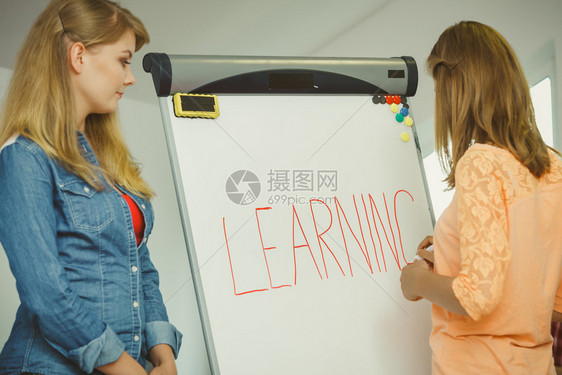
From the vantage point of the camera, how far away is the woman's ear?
990 mm

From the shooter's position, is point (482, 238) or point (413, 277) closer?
point (482, 238)

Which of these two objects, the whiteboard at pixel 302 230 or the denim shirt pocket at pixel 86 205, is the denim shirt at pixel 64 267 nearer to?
the denim shirt pocket at pixel 86 205

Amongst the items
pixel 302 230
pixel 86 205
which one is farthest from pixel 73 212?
pixel 302 230

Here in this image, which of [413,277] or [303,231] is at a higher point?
[303,231]

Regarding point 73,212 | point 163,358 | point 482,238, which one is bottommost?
point 163,358

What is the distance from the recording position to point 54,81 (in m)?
0.97

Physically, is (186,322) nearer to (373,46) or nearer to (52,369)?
(52,369)

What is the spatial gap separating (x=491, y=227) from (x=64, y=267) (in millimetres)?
753

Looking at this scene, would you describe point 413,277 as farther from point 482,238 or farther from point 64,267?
point 64,267

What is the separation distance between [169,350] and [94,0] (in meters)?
0.71

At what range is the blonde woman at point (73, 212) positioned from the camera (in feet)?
2.84

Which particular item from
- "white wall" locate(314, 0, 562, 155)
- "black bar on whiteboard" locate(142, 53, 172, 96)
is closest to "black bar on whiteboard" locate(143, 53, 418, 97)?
"black bar on whiteboard" locate(142, 53, 172, 96)

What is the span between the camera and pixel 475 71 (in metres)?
1.09

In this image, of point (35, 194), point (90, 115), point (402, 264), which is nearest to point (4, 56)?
point (90, 115)
